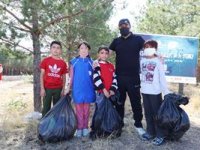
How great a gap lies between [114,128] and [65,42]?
614cm

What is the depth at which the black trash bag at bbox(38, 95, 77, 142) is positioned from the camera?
5.93 metres

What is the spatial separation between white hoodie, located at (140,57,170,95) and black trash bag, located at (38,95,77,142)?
4.07ft

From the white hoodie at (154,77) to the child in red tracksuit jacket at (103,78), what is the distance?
49cm

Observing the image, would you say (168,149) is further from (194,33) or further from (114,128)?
(194,33)

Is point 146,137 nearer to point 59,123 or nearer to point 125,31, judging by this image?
point 59,123

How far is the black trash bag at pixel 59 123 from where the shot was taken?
19.5 ft

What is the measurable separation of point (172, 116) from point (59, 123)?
5.57 feet

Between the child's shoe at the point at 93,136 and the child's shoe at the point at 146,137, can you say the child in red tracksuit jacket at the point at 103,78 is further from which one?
the child's shoe at the point at 146,137

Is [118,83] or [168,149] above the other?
[118,83]

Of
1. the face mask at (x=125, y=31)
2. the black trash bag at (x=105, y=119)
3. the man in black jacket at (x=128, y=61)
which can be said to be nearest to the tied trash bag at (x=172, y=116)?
the man in black jacket at (x=128, y=61)

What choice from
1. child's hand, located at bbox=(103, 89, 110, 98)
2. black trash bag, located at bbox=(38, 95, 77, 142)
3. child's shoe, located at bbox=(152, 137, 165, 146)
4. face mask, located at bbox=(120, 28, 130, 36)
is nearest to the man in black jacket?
face mask, located at bbox=(120, 28, 130, 36)

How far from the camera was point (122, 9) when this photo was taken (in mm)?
10148

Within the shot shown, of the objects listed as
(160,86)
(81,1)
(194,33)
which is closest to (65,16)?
(81,1)

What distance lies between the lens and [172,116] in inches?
235
